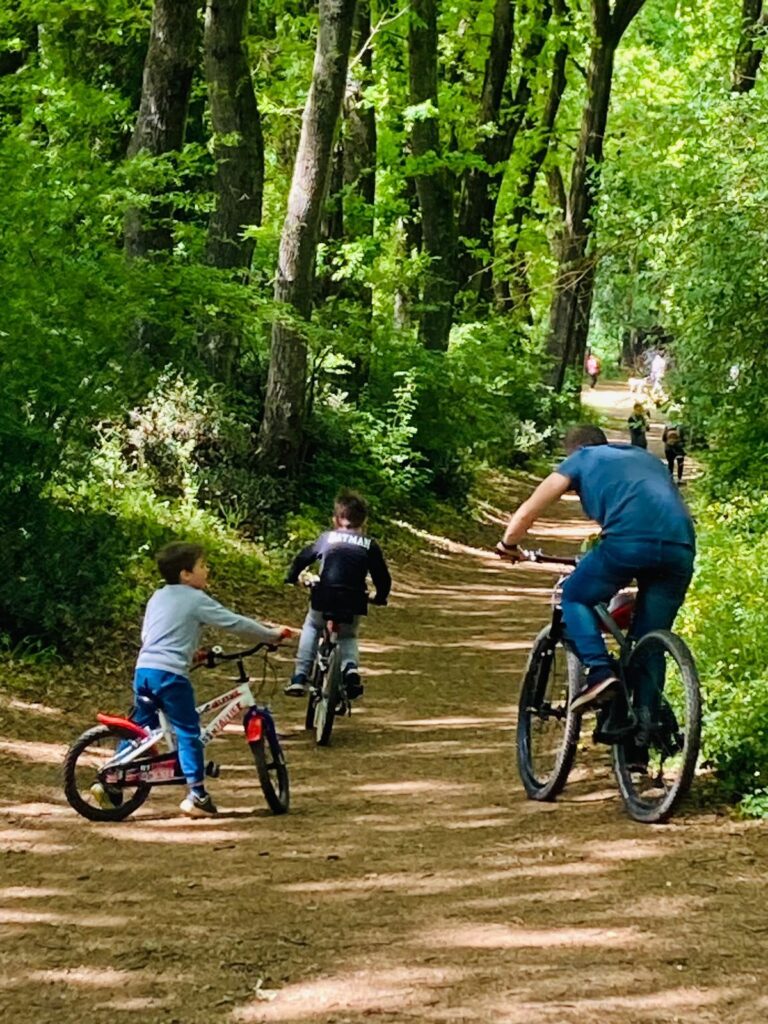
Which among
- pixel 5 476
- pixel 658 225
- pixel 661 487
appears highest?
pixel 658 225

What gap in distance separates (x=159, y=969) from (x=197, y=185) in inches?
702

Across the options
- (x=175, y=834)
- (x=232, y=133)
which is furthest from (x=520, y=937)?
(x=232, y=133)

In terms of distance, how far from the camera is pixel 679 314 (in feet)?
51.0

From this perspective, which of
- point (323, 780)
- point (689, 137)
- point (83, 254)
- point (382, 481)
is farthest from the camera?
point (382, 481)

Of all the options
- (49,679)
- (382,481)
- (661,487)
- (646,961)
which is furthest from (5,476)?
(382,481)

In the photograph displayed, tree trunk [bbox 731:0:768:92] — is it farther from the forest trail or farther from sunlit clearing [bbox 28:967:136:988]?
sunlit clearing [bbox 28:967:136:988]

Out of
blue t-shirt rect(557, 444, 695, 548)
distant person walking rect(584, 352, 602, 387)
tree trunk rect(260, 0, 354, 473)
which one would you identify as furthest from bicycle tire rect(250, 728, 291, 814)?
distant person walking rect(584, 352, 602, 387)

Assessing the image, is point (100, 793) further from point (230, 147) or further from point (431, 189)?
point (431, 189)

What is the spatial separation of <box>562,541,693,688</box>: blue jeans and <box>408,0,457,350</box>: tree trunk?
15164mm

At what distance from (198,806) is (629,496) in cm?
278

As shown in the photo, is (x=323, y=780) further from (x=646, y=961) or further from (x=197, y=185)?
(x=197, y=185)

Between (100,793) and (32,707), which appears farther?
(32,707)

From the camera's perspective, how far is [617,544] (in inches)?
274

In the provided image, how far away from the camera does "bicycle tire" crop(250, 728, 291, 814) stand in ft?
24.7
